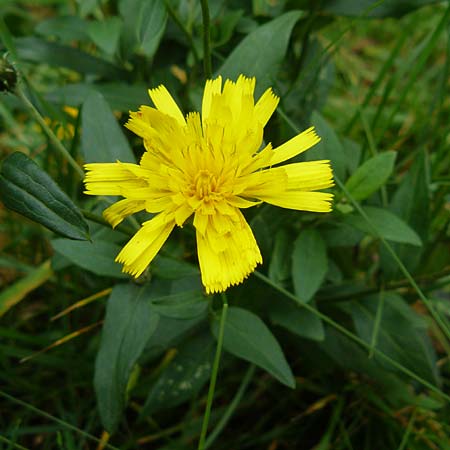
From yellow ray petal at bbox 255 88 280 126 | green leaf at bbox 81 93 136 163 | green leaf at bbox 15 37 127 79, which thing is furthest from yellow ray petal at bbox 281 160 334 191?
green leaf at bbox 15 37 127 79

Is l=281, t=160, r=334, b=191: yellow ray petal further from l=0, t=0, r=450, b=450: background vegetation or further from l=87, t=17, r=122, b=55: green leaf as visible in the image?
Result: l=87, t=17, r=122, b=55: green leaf

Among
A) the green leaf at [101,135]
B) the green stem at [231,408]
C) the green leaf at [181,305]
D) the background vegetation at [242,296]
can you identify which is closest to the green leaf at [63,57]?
the background vegetation at [242,296]

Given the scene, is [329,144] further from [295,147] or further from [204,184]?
[204,184]

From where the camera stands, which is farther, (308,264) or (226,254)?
(308,264)

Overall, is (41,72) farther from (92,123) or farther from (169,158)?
(169,158)

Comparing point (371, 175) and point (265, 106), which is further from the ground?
point (265, 106)


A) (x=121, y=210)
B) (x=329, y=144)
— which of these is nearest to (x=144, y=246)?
(x=121, y=210)
